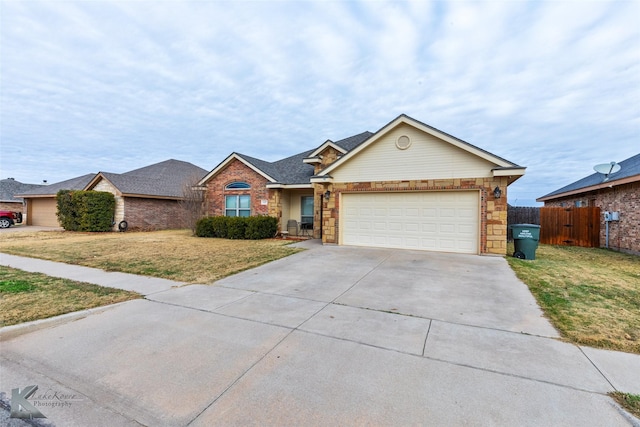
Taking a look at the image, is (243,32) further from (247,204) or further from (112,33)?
(247,204)

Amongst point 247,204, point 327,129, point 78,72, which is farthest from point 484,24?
point 78,72

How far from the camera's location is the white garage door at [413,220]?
10.1 meters

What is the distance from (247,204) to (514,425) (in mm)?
15624

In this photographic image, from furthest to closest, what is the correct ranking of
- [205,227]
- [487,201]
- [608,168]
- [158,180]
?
1. [158,180]
2. [205,227]
3. [608,168]
4. [487,201]

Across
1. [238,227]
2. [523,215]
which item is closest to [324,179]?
[238,227]

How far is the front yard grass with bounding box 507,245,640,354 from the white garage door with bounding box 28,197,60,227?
30.1 meters

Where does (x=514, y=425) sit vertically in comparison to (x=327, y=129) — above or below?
below

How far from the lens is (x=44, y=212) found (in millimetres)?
23312

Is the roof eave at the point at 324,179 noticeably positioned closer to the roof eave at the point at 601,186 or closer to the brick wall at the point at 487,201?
the brick wall at the point at 487,201

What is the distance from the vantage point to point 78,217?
18016 mm

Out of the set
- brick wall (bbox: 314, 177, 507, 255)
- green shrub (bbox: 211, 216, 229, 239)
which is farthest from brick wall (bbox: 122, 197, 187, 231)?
brick wall (bbox: 314, 177, 507, 255)

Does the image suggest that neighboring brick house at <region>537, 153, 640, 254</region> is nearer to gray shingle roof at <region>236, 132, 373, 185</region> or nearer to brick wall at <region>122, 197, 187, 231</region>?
gray shingle roof at <region>236, 132, 373, 185</region>

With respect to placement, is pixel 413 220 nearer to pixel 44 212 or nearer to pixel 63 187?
pixel 63 187

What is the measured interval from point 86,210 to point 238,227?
10.8m
